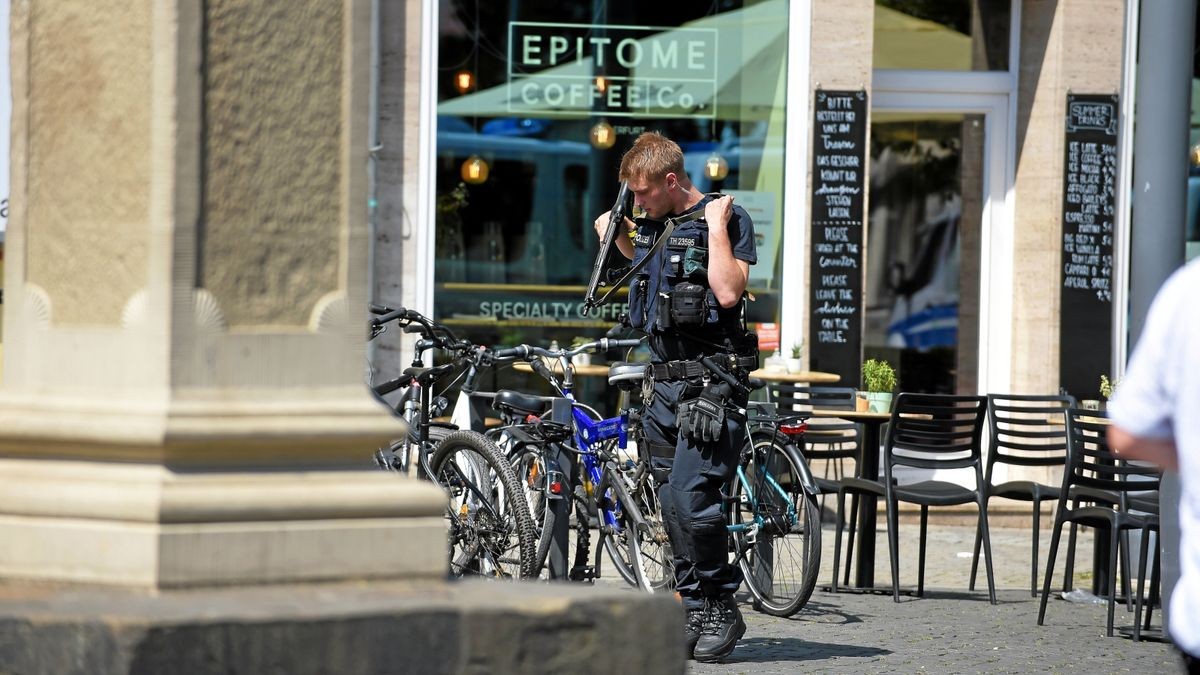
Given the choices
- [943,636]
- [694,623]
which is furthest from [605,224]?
[943,636]

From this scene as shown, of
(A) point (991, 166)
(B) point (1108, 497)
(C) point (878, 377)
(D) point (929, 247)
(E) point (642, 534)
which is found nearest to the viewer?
(E) point (642, 534)

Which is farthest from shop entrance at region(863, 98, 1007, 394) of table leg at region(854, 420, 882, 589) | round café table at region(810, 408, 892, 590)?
table leg at region(854, 420, 882, 589)

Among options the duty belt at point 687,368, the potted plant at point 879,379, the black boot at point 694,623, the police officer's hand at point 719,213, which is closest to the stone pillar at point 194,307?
the police officer's hand at point 719,213

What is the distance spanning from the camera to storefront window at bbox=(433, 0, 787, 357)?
35.2ft

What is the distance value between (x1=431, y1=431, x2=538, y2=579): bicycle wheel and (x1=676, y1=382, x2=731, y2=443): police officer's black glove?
872 millimetres

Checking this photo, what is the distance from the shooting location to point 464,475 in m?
7.12

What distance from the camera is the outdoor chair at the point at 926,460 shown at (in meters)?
8.15

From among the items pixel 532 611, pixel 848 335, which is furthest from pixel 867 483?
pixel 532 611

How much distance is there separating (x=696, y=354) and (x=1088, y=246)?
5.44 m

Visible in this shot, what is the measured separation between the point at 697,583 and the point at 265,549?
3504 millimetres

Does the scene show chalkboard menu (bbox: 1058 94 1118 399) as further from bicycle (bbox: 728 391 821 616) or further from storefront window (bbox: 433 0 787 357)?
bicycle (bbox: 728 391 821 616)

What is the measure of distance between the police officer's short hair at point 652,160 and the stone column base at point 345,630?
321 centimetres

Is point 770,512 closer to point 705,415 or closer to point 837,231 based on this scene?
point 705,415

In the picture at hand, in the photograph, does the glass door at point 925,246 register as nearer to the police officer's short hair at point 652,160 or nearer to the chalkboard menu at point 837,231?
the chalkboard menu at point 837,231
